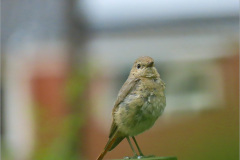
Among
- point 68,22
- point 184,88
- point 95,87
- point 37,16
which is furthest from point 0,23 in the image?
point 184,88

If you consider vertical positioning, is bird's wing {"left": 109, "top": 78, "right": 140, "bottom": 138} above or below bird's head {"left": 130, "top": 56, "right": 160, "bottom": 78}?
below

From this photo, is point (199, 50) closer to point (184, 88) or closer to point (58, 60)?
point (184, 88)

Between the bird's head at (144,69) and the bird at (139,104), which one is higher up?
the bird's head at (144,69)

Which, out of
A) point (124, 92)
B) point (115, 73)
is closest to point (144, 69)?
point (124, 92)

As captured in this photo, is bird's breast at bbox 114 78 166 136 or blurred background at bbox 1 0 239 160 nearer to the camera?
bird's breast at bbox 114 78 166 136

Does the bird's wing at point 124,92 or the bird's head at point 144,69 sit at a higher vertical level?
the bird's head at point 144,69

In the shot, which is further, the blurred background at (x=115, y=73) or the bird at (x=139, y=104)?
the blurred background at (x=115, y=73)
